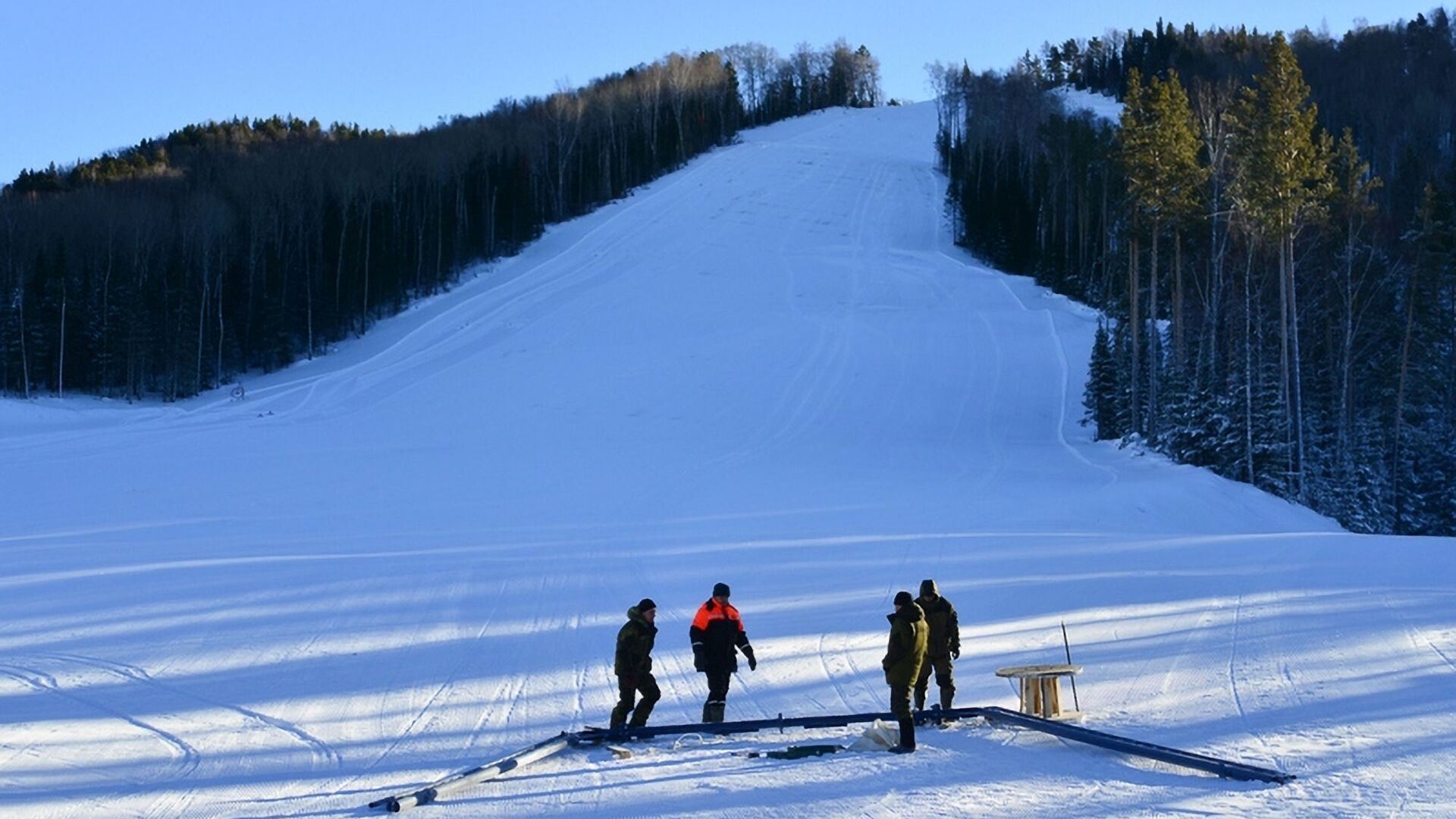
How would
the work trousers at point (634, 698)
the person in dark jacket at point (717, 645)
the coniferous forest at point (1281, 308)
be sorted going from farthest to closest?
the coniferous forest at point (1281, 308) → the person in dark jacket at point (717, 645) → the work trousers at point (634, 698)

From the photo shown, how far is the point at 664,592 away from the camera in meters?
16.7

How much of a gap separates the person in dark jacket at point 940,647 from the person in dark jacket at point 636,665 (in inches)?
96.8

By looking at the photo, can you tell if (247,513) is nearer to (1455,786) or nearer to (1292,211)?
(1455,786)

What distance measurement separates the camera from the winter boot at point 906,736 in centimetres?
899

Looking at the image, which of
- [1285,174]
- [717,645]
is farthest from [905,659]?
[1285,174]

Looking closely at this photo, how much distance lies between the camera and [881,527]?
22.0m

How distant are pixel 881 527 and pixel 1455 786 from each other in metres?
14.6

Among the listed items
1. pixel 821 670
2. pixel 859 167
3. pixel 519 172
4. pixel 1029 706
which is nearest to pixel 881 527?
pixel 821 670

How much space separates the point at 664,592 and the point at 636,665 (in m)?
6.58

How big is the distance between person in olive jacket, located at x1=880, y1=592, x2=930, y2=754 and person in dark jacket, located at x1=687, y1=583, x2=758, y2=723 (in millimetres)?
1511

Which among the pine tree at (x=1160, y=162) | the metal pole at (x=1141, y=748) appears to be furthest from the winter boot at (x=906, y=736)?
the pine tree at (x=1160, y=162)

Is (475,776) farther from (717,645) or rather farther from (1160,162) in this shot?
(1160,162)

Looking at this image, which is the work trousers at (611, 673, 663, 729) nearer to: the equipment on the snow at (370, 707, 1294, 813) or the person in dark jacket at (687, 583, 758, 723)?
the equipment on the snow at (370, 707, 1294, 813)

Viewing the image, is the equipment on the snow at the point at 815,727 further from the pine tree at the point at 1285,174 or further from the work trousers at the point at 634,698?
the pine tree at the point at 1285,174
